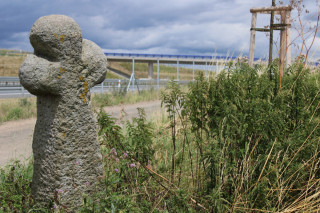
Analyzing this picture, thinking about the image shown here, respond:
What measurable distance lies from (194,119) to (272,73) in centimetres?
183

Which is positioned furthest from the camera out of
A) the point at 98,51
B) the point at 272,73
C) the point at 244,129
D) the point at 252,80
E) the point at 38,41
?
the point at 272,73

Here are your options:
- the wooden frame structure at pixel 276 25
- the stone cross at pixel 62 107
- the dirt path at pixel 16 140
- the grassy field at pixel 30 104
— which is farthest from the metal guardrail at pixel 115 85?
the stone cross at pixel 62 107

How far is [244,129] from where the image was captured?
105 inches

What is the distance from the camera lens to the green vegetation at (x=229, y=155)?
260 cm

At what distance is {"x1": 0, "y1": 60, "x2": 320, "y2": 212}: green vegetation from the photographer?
2604 mm

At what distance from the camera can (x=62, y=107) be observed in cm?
283

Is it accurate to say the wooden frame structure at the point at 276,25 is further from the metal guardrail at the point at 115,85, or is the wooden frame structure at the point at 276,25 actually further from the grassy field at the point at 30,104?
the metal guardrail at the point at 115,85

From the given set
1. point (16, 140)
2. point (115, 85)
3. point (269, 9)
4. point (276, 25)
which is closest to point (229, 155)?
point (276, 25)

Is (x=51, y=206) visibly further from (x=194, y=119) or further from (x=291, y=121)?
(x=291, y=121)

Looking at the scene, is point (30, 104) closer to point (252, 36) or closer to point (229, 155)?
point (252, 36)

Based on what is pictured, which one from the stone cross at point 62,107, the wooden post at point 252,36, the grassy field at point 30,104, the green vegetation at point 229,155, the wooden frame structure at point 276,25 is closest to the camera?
the green vegetation at point 229,155

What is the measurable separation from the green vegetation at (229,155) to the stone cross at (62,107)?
207 millimetres

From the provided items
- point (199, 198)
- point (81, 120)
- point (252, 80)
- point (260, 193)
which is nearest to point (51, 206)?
point (81, 120)

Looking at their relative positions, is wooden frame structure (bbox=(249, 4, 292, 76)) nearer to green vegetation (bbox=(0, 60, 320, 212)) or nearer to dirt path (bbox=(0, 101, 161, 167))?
green vegetation (bbox=(0, 60, 320, 212))
